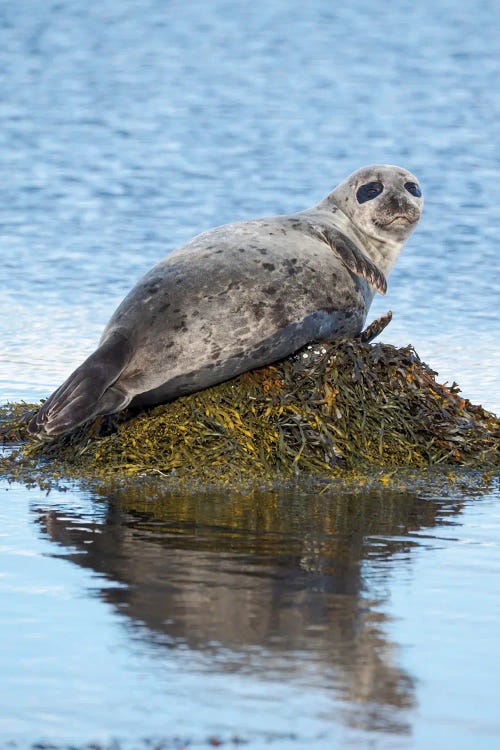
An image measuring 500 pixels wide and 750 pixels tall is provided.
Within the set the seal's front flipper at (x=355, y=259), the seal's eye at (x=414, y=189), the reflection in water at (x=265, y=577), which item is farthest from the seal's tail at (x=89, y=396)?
the seal's eye at (x=414, y=189)

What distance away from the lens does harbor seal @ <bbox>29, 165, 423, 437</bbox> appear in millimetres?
6957

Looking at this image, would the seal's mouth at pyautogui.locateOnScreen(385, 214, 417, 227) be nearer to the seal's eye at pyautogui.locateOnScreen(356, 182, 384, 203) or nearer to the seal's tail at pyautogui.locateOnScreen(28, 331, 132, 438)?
the seal's eye at pyautogui.locateOnScreen(356, 182, 384, 203)

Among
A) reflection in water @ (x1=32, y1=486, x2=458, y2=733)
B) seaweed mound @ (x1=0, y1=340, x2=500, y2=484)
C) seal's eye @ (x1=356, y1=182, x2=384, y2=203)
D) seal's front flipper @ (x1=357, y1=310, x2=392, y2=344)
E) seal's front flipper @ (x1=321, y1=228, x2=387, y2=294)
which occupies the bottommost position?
reflection in water @ (x1=32, y1=486, x2=458, y2=733)

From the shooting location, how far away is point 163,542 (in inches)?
217

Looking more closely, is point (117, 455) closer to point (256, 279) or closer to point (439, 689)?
point (256, 279)

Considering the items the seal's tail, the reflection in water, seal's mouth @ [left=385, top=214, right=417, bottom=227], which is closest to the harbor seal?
the seal's tail

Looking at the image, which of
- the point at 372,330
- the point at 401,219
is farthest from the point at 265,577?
the point at 401,219

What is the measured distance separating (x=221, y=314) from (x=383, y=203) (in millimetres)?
1631

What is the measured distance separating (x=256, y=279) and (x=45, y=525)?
6.56 ft

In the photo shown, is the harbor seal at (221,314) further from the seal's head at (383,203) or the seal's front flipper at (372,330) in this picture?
the seal's head at (383,203)

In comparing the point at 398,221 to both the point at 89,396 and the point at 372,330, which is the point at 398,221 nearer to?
the point at 372,330

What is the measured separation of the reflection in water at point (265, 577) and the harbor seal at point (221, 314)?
597 millimetres

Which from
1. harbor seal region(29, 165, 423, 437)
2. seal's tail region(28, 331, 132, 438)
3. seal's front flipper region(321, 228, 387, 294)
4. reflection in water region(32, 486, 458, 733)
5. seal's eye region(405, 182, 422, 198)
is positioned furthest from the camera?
seal's eye region(405, 182, 422, 198)

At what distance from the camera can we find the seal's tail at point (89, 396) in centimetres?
675
